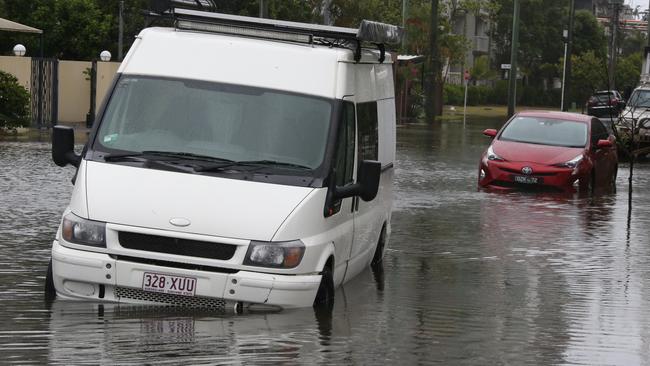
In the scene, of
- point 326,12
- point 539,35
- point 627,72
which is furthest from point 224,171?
point 627,72

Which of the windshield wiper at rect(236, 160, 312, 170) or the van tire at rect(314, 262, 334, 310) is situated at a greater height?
the windshield wiper at rect(236, 160, 312, 170)

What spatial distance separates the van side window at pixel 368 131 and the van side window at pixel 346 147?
11.9 inches

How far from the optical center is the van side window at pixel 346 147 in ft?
35.5

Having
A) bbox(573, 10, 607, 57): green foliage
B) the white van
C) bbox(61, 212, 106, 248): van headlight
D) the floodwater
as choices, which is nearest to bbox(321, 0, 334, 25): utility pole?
the floodwater

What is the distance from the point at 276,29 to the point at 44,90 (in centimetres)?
2973

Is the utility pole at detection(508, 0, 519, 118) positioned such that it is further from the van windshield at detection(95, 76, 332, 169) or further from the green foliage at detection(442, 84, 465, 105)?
the van windshield at detection(95, 76, 332, 169)

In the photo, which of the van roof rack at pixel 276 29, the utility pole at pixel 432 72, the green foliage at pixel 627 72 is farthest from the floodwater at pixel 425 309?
the green foliage at pixel 627 72

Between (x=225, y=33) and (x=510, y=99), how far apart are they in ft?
191

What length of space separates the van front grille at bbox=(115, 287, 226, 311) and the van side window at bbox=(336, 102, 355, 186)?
1.49m

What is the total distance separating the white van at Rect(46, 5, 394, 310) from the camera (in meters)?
9.71

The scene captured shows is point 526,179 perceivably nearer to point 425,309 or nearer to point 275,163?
point 425,309

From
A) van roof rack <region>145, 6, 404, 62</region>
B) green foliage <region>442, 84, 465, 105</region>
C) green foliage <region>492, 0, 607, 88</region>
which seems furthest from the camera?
green foliage <region>492, 0, 607, 88</region>

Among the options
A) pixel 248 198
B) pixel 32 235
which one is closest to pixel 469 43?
pixel 32 235

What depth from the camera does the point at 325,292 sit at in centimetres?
1036
